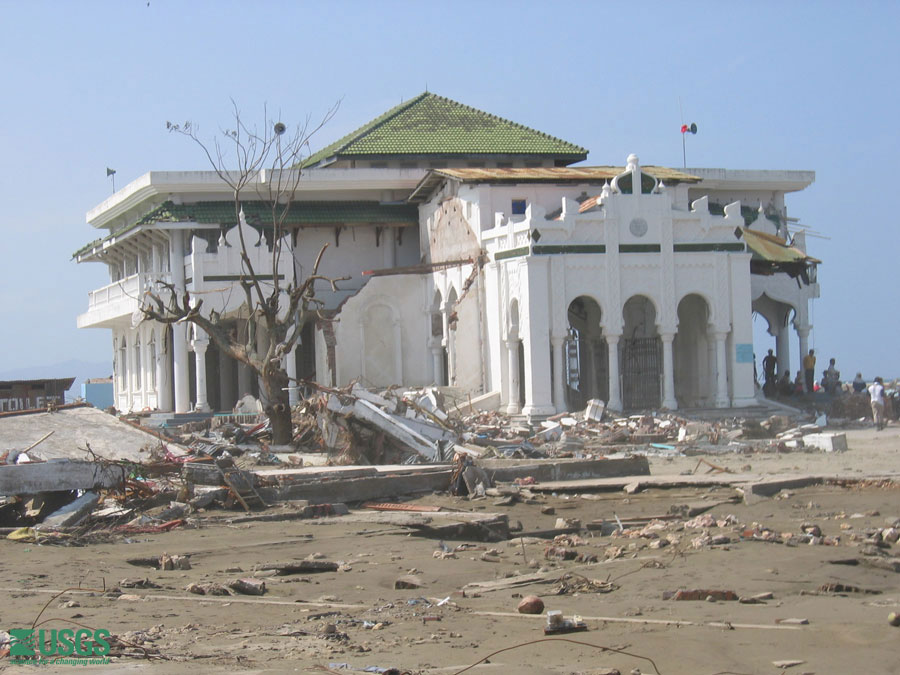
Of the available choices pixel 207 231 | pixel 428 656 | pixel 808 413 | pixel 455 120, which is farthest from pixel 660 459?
pixel 455 120

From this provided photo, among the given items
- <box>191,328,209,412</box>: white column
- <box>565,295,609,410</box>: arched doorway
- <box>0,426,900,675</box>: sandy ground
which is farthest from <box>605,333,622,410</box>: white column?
<box>0,426,900,675</box>: sandy ground

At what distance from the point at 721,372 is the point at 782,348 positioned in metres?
7.47

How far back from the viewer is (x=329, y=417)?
2345cm

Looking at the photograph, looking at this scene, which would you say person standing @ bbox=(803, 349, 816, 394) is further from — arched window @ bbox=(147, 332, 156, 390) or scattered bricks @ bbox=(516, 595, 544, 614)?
scattered bricks @ bbox=(516, 595, 544, 614)

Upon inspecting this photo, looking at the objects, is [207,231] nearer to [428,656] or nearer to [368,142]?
[368,142]

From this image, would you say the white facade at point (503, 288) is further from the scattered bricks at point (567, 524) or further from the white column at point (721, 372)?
the scattered bricks at point (567, 524)

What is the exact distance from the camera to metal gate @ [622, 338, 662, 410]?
3262 centimetres

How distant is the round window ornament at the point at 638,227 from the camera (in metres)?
31.3

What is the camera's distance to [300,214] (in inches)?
1560

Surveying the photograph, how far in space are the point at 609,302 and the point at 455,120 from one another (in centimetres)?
1445

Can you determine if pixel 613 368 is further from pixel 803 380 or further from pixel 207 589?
pixel 207 589

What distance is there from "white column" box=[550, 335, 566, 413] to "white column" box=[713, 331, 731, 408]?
13.1ft

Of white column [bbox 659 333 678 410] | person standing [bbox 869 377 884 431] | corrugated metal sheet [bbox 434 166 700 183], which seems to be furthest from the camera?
corrugated metal sheet [bbox 434 166 700 183]

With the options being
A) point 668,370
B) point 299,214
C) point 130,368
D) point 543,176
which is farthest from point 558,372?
point 130,368
